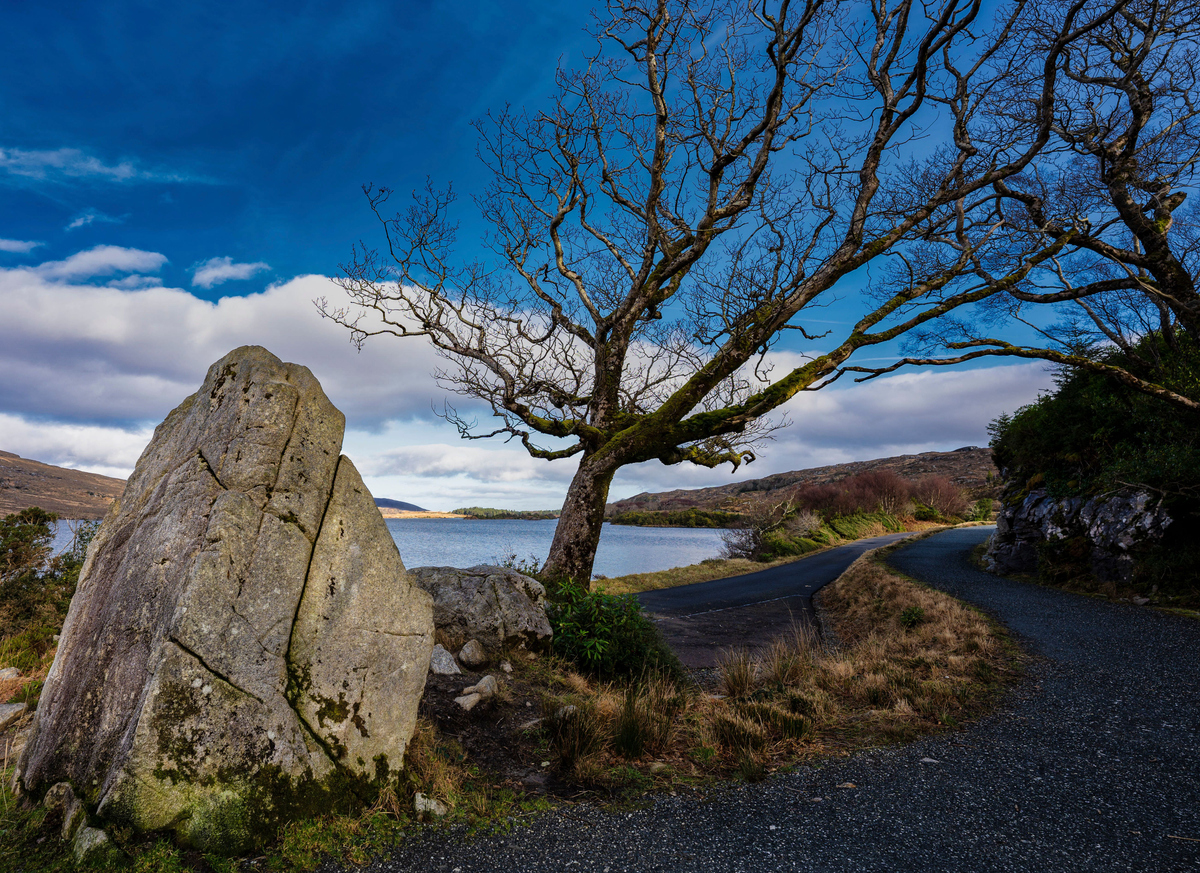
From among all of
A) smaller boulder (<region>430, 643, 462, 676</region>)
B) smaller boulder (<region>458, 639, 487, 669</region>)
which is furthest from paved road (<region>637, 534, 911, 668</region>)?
smaller boulder (<region>430, 643, 462, 676</region>)

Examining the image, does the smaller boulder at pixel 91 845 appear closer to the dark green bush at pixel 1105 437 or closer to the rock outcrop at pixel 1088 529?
the dark green bush at pixel 1105 437

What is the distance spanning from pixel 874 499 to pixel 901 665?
42039 millimetres

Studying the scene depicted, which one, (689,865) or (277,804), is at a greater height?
(277,804)

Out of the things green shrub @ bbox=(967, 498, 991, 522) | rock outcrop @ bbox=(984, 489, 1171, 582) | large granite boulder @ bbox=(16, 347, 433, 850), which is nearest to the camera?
large granite boulder @ bbox=(16, 347, 433, 850)

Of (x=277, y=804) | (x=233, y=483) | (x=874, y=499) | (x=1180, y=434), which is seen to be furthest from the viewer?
(x=874, y=499)

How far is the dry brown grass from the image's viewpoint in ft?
16.9

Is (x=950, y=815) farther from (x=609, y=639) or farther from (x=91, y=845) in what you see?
(x=91, y=845)

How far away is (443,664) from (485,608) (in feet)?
4.02

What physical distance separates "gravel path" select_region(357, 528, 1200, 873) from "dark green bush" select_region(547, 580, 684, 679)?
2.92 metres

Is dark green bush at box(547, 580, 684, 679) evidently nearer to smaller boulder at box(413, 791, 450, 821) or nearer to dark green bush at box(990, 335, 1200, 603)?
smaller boulder at box(413, 791, 450, 821)

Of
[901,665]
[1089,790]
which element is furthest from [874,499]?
[1089,790]

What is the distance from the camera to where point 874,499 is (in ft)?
151

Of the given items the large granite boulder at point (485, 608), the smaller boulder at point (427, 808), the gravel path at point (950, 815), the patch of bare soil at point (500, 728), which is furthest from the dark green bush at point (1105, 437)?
the smaller boulder at point (427, 808)

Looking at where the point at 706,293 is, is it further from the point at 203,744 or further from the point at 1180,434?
the point at 203,744
